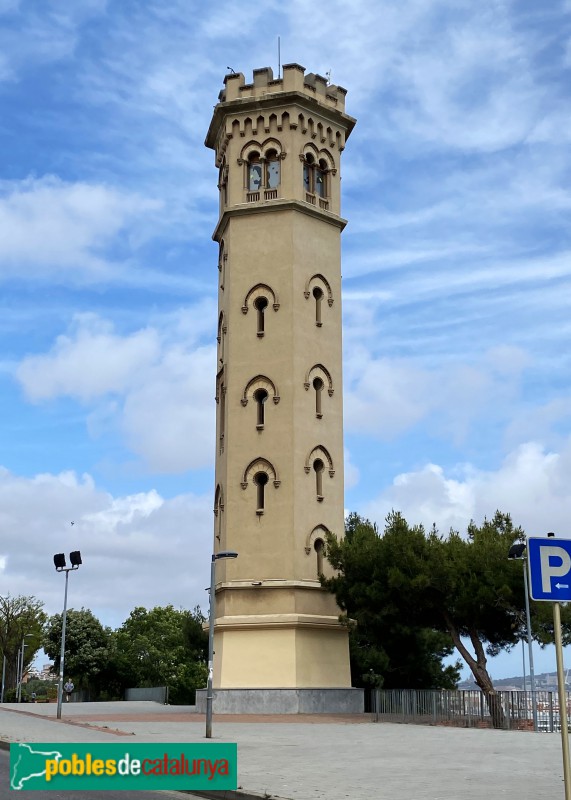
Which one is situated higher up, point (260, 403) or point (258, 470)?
point (260, 403)

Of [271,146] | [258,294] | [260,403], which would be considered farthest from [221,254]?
[260,403]

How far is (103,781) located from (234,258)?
35.2 m

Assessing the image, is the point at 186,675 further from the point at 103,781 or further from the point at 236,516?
the point at 103,781

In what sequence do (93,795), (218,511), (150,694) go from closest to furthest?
(93,795), (218,511), (150,694)

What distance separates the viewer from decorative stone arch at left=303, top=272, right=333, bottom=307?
149 ft

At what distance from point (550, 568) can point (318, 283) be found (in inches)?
1460

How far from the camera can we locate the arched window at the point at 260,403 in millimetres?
43594

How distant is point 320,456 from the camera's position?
43688 mm

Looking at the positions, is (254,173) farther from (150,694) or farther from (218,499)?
(150,694)

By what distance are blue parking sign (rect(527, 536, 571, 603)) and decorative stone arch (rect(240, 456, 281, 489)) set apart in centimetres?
3275

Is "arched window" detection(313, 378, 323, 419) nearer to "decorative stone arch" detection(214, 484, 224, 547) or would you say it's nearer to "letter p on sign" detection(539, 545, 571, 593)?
"decorative stone arch" detection(214, 484, 224, 547)

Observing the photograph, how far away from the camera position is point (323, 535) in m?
42.9

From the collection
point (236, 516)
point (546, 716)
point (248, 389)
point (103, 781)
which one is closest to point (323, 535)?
point (236, 516)

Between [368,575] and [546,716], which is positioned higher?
[368,575]
